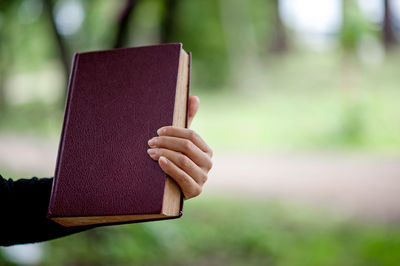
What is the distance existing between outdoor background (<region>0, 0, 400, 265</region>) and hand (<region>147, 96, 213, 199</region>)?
278 centimetres

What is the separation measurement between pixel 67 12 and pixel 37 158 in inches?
205

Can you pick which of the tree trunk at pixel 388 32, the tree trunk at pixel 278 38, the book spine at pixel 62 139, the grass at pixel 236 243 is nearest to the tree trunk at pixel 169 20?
the grass at pixel 236 243

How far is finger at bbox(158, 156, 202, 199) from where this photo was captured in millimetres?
841

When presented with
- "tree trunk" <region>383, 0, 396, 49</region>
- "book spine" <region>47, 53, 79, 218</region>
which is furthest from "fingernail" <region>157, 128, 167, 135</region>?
"tree trunk" <region>383, 0, 396, 49</region>

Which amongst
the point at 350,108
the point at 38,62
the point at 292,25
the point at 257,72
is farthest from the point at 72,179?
the point at 292,25

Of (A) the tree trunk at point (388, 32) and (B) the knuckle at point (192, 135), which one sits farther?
(A) the tree trunk at point (388, 32)

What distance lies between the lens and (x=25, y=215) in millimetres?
1036

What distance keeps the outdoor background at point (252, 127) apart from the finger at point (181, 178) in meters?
2.76

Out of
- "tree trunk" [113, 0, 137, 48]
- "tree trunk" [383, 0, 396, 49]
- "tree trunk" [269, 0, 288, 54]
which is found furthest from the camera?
"tree trunk" [269, 0, 288, 54]

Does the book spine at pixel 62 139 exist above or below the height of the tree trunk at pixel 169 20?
below

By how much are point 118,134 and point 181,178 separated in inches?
6.4

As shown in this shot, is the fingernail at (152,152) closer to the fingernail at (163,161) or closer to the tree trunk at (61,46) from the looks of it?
the fingernail at (163,161)

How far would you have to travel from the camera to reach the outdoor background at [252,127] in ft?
13.5

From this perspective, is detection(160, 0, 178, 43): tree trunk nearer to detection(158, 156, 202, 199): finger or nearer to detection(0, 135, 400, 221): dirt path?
detection(0, 135, 400, 221): dirt path
